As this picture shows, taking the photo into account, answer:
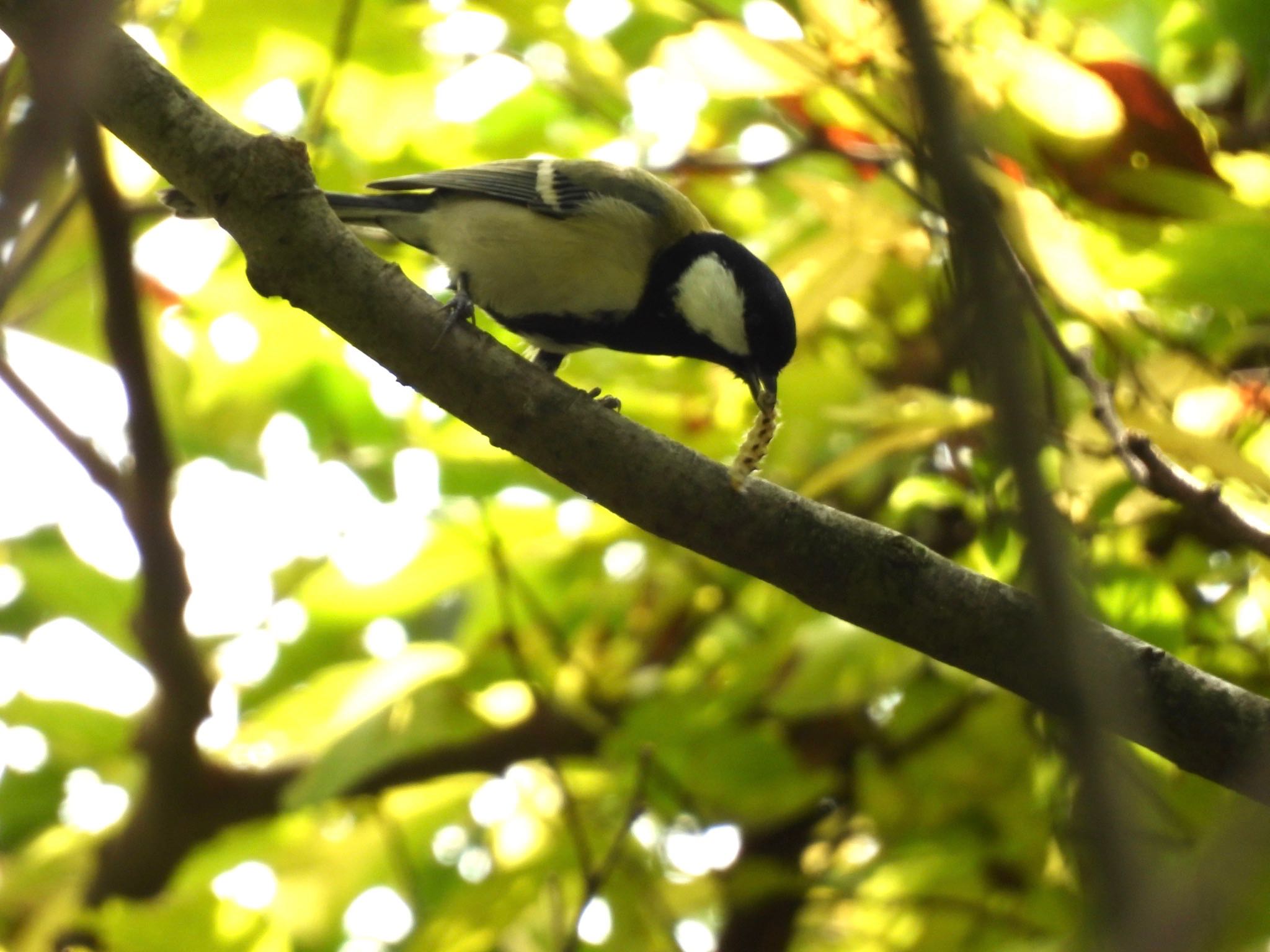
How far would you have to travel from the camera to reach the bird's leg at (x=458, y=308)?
129cm

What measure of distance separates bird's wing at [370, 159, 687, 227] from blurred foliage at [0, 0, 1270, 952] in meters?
0.07

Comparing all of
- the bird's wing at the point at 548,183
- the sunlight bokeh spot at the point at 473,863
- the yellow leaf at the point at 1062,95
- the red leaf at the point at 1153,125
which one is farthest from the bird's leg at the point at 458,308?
the sunlight bokeh spot at the point at 473,863

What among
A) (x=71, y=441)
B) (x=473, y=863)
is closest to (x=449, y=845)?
(x=473, y=863)

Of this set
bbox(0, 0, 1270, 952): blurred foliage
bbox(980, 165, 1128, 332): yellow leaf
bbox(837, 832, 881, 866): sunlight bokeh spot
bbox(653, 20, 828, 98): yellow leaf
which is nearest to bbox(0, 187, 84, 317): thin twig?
bbox(0, 0, 1270, 952): blurred foliage

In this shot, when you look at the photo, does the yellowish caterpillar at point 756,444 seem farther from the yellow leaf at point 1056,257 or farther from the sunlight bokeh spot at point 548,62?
the sunlight bokeh spot at point 548,62

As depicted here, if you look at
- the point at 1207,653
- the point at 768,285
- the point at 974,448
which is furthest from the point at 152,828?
the point at 1207,653

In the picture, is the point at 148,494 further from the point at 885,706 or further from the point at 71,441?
the point at 885,706

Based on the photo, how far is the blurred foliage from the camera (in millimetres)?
1459

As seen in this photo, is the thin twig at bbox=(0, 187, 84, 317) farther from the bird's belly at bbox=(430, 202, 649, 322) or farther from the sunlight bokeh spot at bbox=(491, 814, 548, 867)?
the sunlight bokeh spot at bbox=(491, 814, 548, 867)

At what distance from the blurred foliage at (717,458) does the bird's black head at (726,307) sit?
0.05 meters

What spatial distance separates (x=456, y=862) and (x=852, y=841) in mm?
717

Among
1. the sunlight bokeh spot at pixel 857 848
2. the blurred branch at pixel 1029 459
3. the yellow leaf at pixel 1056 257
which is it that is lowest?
the sunlight bokeh spot at pixel 857 848

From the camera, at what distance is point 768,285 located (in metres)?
1.92

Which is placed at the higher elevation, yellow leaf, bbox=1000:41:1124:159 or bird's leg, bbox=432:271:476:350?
yellow leaf, bbox=1000:41:1124:159
